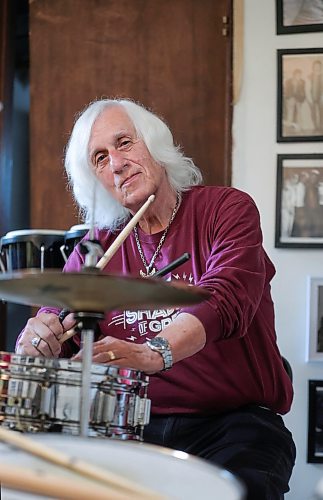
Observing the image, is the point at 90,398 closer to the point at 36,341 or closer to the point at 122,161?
the point at 36,341

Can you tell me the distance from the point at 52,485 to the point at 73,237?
58.2 inches

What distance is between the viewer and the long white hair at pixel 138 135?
1672mm

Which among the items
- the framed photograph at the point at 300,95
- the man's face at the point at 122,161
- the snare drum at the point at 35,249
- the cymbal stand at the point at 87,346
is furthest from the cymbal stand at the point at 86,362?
the framed photograph at the point at 300,95

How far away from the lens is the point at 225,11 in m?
2.36

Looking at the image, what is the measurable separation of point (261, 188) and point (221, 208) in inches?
27.2

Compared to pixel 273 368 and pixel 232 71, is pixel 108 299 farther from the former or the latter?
pixel 232 71

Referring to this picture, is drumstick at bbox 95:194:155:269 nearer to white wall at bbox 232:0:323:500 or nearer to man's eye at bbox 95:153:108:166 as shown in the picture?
man's eye at bbox 95:153:108:166

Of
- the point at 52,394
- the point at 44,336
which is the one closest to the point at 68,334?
the point at 44,336

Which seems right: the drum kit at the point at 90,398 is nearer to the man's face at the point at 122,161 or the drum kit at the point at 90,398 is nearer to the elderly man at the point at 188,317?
the elderly man at the point at 188,317

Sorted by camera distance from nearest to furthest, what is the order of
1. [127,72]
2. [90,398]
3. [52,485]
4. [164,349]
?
[52,485] < [90,398] < [164,349] < [127,72]

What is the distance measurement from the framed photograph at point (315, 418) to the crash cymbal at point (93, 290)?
47.7 inches

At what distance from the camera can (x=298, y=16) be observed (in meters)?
2.25

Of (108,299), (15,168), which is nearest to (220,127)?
(15,168)

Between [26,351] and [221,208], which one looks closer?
[26,351]
